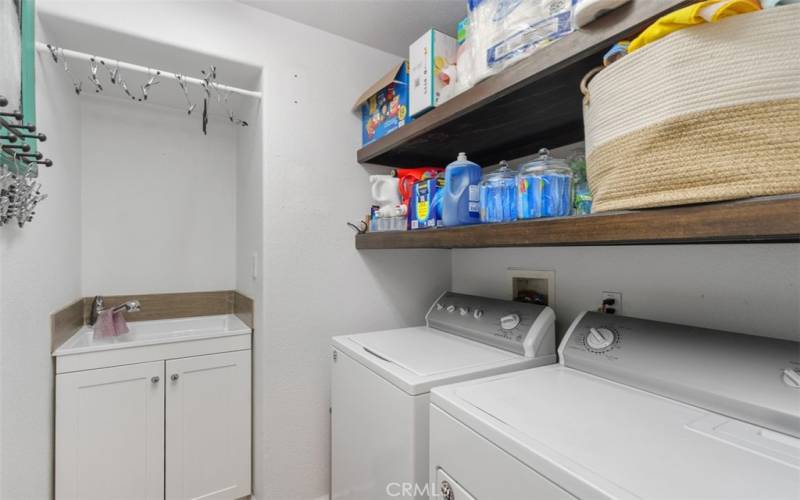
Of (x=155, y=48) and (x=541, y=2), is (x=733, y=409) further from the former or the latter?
(x=155, y=48)

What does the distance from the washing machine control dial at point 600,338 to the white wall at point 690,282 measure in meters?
0.18

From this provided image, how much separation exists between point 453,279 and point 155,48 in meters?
1.85

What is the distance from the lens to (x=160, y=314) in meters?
2.23

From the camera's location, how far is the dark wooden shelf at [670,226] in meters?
0.56

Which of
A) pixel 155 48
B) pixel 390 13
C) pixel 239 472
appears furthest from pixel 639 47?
pixel 239 472

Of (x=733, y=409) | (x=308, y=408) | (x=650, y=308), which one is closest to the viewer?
(x=733, y=409)

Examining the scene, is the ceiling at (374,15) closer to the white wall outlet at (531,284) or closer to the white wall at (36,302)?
the white wall at (36,302)

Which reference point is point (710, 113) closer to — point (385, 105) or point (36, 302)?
point (385, 105)

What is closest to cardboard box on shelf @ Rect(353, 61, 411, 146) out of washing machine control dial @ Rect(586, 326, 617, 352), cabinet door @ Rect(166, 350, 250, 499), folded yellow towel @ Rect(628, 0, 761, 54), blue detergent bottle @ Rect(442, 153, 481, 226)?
blue detergent bottle @ Rect(442, 153, 481, 226)

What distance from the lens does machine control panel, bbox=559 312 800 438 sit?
803mm

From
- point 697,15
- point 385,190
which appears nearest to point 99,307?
point 385,190

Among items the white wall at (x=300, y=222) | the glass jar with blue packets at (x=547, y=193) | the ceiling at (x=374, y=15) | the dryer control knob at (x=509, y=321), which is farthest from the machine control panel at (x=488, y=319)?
the ceiling at (x=374, y=15)

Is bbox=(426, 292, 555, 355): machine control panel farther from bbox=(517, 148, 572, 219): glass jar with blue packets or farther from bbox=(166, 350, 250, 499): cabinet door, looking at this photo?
bbox=(166, 350, 250, 499): cabinet door

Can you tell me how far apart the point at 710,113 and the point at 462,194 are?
2.57ft
